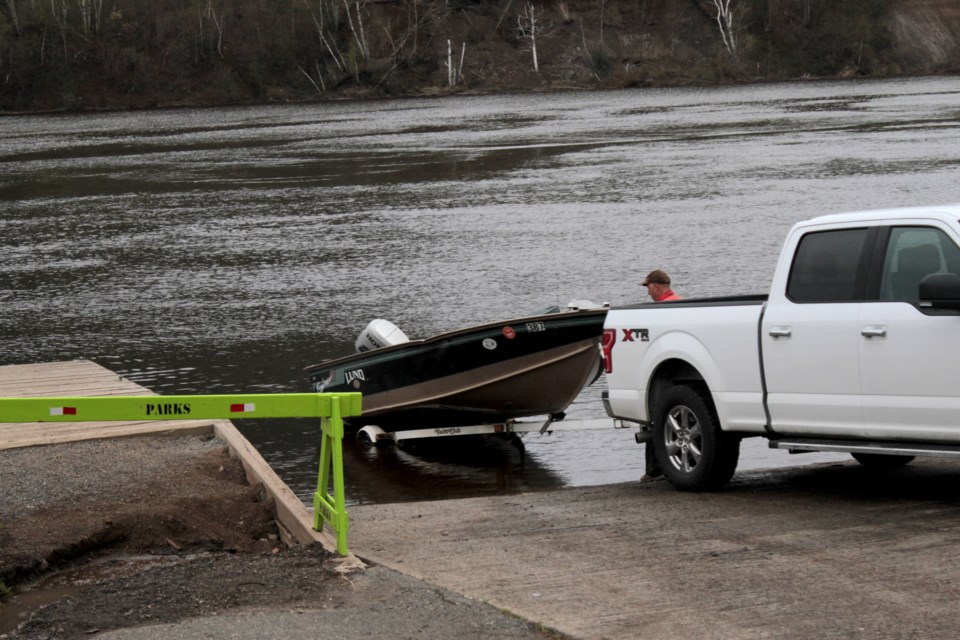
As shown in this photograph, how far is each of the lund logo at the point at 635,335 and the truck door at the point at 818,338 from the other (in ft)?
3.83

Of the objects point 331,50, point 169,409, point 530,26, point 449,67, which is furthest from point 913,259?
point 530,26

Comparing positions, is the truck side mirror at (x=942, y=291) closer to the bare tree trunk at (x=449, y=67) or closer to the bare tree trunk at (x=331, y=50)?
the bare tree trunk at (x=449, y=67)

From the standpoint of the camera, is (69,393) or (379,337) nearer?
(379,337)

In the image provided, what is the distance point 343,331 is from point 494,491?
9.47m

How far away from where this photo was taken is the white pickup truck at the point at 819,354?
855 centimetres

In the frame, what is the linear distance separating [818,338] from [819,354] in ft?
0.33

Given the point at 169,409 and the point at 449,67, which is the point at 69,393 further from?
the point at 449,67

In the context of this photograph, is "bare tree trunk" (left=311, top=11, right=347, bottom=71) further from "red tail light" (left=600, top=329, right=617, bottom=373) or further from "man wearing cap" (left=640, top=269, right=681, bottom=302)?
"red tail light" (left=600, top=329, right=617, bottom=373)

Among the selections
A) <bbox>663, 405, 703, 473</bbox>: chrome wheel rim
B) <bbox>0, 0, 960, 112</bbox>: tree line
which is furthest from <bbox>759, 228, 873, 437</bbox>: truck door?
<bbox>0, 0, 960, 112</bbox>: tree line

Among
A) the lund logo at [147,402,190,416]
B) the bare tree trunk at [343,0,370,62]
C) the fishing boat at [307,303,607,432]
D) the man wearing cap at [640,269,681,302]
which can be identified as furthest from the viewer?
the bare tree trunk at [343,0,370,62]

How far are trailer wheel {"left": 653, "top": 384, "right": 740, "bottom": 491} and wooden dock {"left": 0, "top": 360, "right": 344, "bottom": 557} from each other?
8.85 ft

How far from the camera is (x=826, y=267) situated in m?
9.32

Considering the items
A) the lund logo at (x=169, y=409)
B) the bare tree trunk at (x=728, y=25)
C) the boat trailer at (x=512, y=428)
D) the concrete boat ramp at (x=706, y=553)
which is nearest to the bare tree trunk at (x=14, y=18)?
the bare tree trunk at (x=728, y=25)

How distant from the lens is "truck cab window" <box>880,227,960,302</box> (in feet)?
28.6
